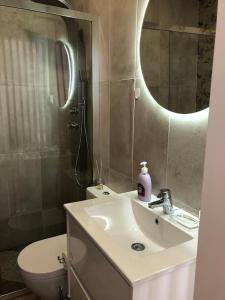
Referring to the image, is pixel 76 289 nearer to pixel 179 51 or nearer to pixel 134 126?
pixel 134 126

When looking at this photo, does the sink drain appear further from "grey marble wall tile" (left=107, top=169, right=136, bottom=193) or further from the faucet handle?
"grey marble wall tile" (left=107, top=169, right=136, bottom=193)

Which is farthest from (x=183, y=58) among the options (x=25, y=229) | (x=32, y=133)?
(x=25, y=229)

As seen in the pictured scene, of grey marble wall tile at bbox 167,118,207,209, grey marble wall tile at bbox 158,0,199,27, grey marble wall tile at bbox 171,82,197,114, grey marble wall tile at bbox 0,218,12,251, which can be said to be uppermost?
grey marble wall tile at bbox 158,0,199,27

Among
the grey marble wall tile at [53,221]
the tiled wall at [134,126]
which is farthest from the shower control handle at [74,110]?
the grey marble wall tile at [53,221]

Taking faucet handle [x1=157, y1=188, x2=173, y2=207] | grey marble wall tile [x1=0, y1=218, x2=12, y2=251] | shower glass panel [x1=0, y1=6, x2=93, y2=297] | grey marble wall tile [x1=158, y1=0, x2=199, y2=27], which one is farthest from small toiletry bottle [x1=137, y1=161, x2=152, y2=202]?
grey marble wall tile [x1=0, y1=218, x2=12, y2=251]

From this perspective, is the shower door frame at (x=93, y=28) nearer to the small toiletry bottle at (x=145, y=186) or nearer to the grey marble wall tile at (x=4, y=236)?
the small toiletry bottle at (x=145, y=186)

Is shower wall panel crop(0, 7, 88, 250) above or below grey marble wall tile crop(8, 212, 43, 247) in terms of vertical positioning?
above

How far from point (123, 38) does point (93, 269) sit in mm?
1339

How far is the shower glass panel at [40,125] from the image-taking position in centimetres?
197

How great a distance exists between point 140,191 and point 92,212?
0.29 meters

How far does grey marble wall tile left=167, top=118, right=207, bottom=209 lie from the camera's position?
1139 mm

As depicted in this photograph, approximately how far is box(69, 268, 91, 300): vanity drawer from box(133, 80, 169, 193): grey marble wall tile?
2.08 feet

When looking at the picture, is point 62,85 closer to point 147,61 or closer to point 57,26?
point 57,26

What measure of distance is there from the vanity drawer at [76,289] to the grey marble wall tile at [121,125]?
2.28 feet
